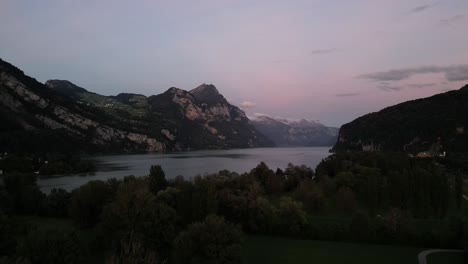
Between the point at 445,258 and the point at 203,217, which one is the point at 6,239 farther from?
the point at 445,258

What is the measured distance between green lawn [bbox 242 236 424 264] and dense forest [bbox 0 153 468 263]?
261cm

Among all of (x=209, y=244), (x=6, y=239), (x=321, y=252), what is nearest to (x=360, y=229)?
(x=321, y=252)

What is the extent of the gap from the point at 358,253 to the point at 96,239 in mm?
29382

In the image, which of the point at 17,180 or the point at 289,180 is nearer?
the point at 17,180

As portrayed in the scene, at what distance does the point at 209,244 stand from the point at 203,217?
61.2 ft

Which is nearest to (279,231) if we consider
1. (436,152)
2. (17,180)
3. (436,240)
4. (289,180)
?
(436,240)

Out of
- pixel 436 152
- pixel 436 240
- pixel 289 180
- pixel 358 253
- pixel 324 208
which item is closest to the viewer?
pixel 358 253

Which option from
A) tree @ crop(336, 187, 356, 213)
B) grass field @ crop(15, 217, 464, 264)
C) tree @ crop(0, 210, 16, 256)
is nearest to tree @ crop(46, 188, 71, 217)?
grass field @ crop(15, 217, 464, 264)

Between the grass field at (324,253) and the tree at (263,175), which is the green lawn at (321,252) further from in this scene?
the tree at (263,175)

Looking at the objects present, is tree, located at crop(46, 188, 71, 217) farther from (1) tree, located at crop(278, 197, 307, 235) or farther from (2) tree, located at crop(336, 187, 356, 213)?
(2) tree, located at crop(336, 187, 356, 213)

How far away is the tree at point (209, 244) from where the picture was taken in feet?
112

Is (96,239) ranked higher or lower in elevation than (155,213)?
lower

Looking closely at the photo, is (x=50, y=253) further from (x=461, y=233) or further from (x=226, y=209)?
(x=461, y=233)

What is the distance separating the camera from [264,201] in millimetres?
56875
